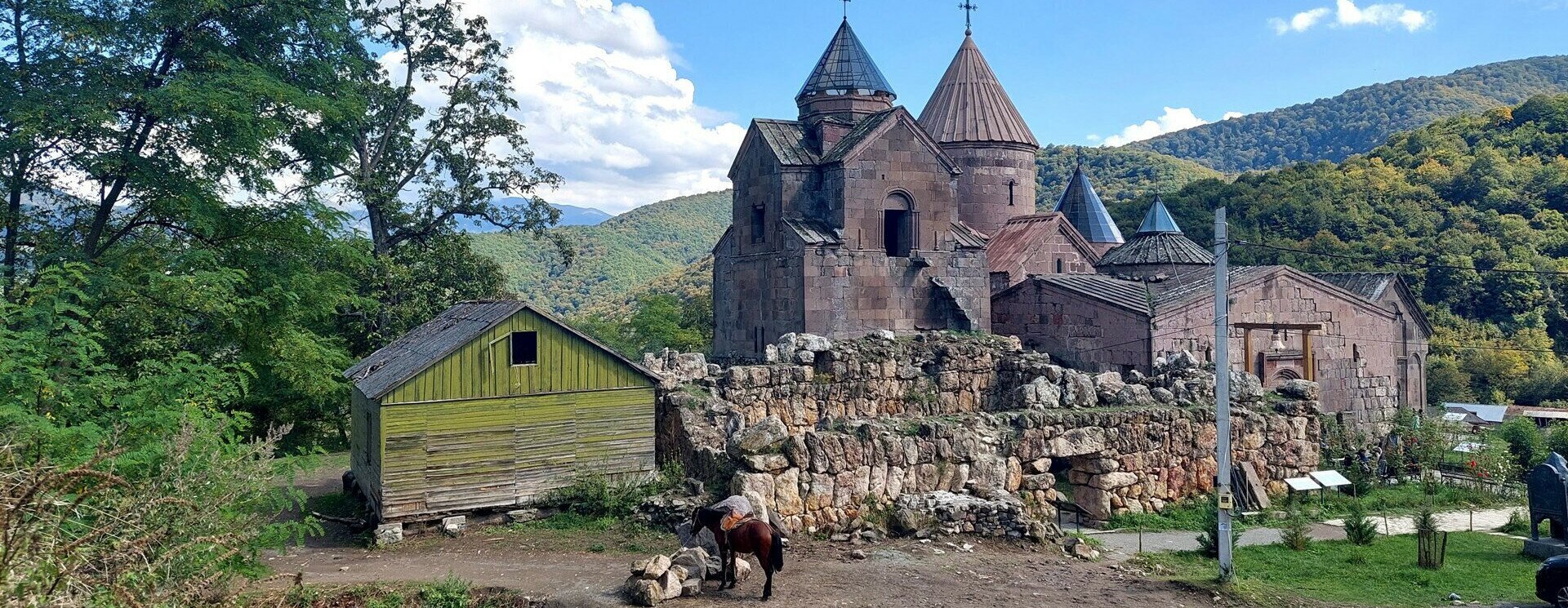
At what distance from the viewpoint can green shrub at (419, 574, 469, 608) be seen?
27.9 feet

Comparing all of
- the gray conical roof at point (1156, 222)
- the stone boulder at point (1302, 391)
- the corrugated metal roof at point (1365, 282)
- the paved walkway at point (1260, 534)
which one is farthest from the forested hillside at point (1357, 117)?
the paved walkway at point (1260, 534)

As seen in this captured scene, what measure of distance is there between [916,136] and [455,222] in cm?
1246

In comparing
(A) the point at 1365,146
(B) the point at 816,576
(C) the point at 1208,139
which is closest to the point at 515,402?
(B) the point at 816,576

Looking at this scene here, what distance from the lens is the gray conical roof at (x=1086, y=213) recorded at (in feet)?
92.0

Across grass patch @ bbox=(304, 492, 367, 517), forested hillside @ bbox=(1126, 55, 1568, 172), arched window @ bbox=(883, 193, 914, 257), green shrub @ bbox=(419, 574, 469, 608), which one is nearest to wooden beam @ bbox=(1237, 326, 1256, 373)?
arched window @ bbox=(883, 193, 914, 257)

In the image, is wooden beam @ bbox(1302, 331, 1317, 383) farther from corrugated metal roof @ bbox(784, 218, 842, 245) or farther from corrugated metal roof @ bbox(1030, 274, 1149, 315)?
corrugated metal roof @ bbox(784, 218, 842, 245)

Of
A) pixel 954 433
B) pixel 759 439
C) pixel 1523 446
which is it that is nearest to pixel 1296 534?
pixel 954 433

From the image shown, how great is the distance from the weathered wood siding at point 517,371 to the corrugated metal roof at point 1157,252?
48.1ft

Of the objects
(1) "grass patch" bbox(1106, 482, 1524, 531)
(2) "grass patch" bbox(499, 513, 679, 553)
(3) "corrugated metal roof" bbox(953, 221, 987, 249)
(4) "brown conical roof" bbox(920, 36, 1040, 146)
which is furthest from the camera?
(4) "brown conical roof" bbox(920, 36, 1040, 146)

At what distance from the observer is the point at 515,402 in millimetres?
12172

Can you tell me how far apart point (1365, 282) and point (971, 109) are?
10.4m

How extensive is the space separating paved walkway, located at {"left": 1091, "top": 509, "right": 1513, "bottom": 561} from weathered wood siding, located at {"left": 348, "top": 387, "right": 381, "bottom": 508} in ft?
27.7

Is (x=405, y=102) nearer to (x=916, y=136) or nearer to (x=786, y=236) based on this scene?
(x=786, y=236)

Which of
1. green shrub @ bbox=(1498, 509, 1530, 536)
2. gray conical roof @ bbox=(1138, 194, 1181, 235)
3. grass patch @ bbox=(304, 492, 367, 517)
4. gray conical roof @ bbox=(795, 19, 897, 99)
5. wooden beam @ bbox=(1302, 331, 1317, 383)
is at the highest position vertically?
gray conical roof @ bbox=(795, 19, 897, 99)
